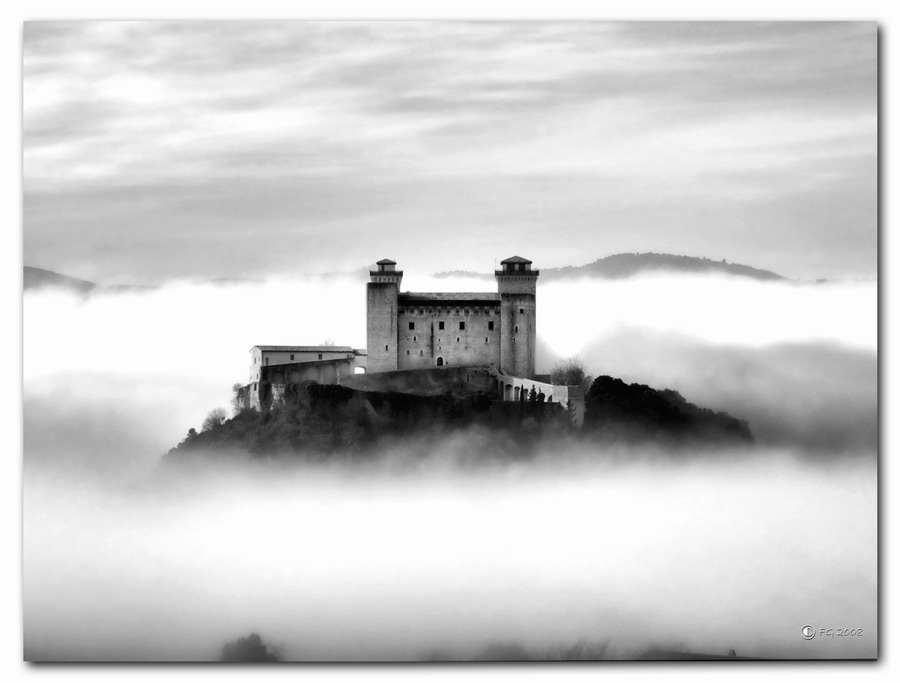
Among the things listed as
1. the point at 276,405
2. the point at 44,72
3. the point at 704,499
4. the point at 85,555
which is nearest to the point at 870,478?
the point at 704,499

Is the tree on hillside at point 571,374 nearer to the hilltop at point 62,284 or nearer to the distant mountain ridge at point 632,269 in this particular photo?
the distant mountain ridge at point 632,269

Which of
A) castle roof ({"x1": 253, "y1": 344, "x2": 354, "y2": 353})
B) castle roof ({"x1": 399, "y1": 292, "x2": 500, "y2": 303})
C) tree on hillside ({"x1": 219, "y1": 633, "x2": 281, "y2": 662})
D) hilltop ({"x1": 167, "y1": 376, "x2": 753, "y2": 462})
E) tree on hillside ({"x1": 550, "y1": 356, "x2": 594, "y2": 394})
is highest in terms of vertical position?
castle roof ({"x1": 399, "y1": 292, "x2": 500, "y2": 303})

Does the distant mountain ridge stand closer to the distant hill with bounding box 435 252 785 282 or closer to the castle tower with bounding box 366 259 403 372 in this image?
the distant hill with bounding box 435 252 785 282

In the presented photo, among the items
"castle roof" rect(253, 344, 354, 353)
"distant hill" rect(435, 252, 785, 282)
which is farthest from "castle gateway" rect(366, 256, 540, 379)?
"distant hill" rect(435, 252, 785, 282)

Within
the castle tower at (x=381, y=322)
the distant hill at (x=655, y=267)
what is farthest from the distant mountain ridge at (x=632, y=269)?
the castle tower at (x=381, y=322)

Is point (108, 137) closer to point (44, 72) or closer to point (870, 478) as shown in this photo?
point (44, 72)

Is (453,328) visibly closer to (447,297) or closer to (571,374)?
(447,297)
